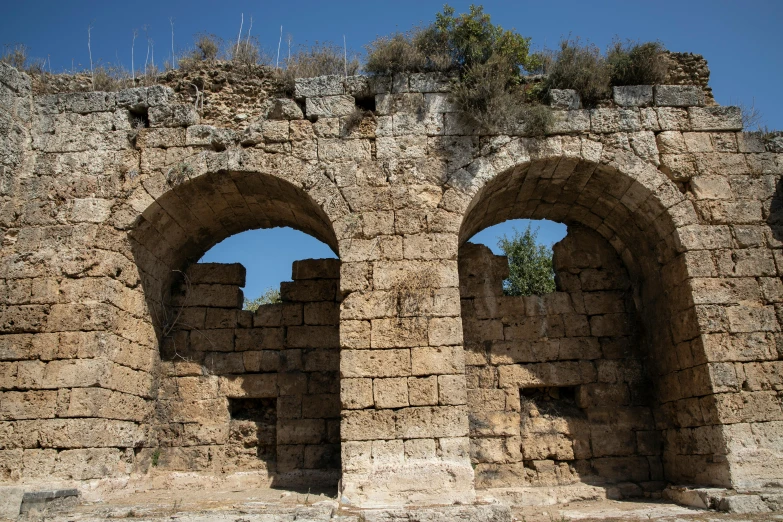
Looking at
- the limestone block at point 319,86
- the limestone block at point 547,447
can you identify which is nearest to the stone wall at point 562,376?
the limestone block at point 547,447

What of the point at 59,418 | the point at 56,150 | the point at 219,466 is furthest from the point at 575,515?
the point at 56,150

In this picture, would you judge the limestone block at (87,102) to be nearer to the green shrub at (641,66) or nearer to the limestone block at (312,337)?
the limestone block at (312,337)

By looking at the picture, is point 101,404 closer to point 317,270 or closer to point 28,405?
point 28,405

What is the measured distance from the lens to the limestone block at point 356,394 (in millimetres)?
6012

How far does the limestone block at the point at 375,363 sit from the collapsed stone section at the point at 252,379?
1717 mm

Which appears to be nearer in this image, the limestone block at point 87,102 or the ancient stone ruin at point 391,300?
the ancient stone ruin at point 391,300

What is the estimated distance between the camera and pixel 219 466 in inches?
293

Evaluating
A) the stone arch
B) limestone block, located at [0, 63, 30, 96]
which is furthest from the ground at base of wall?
limestone block, located at [0, 63, 30, 96]

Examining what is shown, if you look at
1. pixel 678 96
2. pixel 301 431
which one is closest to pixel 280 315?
pixel 301 431

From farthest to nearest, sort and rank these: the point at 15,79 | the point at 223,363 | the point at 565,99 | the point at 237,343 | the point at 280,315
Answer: the point at 280,315 < the point at 237,343 < the point at 223,363 < the point at 15,79 < the point at 565,99

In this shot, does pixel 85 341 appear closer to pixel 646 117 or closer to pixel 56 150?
pixel 56 150

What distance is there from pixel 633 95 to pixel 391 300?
394cm

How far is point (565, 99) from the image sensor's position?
281 inches

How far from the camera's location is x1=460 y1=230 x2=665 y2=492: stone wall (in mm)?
7371
